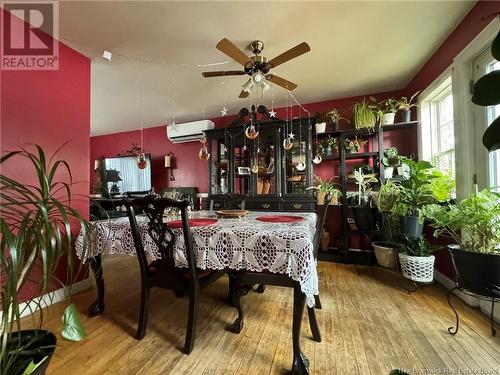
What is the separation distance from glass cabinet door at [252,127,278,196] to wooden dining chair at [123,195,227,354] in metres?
1.81

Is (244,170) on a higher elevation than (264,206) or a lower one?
higher

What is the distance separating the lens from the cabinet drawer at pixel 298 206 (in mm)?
2936

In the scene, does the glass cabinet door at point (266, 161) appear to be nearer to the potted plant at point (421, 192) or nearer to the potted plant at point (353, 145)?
the potted plant at point (353, 145)

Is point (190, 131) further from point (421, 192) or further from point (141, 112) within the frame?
point (421, 192)

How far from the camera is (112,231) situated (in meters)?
1.55

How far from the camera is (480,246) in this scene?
134 centimetres

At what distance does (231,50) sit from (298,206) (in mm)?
2023

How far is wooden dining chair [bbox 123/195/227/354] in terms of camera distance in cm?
127

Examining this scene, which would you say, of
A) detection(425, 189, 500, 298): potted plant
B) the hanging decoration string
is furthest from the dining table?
detection(425, 189, 500, 298): potted plant

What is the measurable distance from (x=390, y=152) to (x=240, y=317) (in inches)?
104

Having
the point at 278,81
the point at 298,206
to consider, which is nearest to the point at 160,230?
the point at 278,81

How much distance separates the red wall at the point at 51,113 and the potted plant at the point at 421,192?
266 centimetres

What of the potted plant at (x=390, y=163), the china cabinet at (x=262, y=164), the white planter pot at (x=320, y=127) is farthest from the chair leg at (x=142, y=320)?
the potted plant at (x=390, y=163)

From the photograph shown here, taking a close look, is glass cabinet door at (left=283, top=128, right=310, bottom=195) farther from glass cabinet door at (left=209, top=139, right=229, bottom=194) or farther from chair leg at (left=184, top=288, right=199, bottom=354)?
chair leg at (left=184, top=288, right=199, bottom=354)
